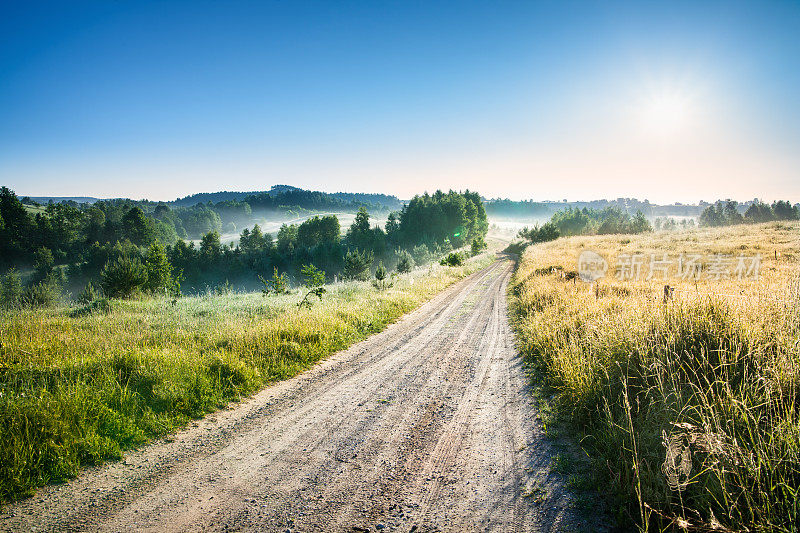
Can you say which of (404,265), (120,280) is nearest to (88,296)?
(120,280)

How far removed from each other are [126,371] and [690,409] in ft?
32.0

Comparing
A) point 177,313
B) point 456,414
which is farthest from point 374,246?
point 456,414

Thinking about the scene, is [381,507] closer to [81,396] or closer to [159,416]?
[159,416]

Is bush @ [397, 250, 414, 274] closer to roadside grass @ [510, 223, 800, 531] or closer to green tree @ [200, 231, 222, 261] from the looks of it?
roadside grass @ [510, 223, 800, 531]

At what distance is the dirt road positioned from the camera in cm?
350

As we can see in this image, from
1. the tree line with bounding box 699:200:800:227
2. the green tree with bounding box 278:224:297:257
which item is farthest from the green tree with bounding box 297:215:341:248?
the tree line with bounding box 699:200:800:227

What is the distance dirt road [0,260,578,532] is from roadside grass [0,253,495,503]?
46 cm

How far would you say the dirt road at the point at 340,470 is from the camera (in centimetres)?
350

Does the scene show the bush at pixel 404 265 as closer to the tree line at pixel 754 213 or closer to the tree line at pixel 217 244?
the tree line at pixel 217 244

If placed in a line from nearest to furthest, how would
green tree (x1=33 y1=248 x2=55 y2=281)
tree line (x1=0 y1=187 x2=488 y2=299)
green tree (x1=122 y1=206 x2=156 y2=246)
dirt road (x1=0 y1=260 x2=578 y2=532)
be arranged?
dirt road (x1=0 y1=260 x2=578 y2=532)
green tree (x1=33 y1=248 x2=55 y2=281)
tree line (x1=0 y1=187 x2=488 y2=299)
green tree (x1=122 y1=206 x2=156 y2=246)

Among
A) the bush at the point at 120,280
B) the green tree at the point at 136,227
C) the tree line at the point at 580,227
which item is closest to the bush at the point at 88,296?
the bush at the point at 120,280

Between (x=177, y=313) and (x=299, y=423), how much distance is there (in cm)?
996

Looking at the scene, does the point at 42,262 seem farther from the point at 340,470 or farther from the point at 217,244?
the point at 340,470

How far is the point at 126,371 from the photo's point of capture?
21.9 ft
